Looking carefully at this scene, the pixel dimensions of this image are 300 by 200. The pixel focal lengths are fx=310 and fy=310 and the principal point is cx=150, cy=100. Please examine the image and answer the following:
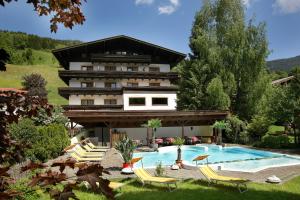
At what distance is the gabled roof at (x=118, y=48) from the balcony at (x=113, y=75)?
2.70 meters

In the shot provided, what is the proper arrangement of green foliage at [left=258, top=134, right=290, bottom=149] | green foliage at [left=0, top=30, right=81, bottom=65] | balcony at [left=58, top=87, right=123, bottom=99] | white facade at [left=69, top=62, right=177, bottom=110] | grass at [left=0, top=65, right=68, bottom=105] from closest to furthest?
1. green foliage at [left=258, top=134, right=290, bottom=149]
2. balcony at [left=58, top=87, right=123, bottom=99]
3. white facade at [left=69, top=62, right=177, bottom=110]
4. grass at [left=0, top=65, right=68, bottom=105]
5. green foliage at [left=0, top=30, right=81, bottom=65]

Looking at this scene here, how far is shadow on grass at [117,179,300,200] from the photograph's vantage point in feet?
34.7

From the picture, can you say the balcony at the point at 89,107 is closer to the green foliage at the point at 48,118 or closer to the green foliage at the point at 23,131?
the green foliage at the point at 48,118

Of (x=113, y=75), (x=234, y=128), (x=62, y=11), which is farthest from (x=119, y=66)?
(x=62, y=11)

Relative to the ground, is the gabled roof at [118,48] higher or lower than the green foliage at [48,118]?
higher

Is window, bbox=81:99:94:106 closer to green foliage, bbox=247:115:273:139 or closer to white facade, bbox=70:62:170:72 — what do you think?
white facade, bbox=70:62:170:72

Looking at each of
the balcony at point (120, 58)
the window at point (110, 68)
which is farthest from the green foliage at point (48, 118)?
the window at point (110, 68)

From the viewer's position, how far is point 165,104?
3788 cm

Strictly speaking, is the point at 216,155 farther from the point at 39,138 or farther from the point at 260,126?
the point at 39,138

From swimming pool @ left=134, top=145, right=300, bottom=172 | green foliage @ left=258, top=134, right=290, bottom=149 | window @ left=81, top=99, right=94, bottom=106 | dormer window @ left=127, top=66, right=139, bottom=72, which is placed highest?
dormer window @ left=127, top=66, right=139, bottom=72

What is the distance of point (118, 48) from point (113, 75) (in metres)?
3.88

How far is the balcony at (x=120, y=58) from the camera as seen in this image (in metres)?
37.2

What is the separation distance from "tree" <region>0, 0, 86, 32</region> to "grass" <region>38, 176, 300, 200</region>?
7.71m

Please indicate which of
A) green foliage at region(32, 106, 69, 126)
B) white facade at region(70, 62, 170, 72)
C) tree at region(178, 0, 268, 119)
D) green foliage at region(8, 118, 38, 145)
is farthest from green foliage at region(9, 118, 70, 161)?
tree at region(178, 0, 268, 119)
